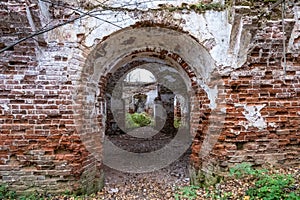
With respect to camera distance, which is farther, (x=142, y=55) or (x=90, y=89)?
(x=142, y=55)

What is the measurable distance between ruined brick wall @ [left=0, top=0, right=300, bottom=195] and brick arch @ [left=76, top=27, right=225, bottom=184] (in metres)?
0.05

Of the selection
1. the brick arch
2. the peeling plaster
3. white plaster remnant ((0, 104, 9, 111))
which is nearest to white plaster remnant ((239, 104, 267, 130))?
the peeling plaster

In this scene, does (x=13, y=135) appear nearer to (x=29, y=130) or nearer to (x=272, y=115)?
(x=29, y=130)

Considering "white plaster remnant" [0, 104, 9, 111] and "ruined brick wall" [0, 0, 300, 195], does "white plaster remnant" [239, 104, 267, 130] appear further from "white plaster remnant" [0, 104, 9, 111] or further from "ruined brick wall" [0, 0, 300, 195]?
"white plaster remnant" [0, 104, 9, 111]

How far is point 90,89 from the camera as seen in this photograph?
13.9 feet

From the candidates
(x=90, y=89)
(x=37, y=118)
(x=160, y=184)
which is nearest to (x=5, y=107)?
(x=37, y=118)

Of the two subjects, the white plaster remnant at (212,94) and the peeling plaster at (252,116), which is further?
the white plaster remnant at (212,94)

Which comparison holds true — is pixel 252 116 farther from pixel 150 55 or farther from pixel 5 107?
pixel 5 107

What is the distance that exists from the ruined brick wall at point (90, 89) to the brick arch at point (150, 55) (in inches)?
1.8

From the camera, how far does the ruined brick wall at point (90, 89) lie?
368 centimetres

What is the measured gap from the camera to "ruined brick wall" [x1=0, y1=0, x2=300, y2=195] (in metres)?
3.68

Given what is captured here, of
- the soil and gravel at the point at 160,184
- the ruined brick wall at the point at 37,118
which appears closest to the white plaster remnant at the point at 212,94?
the soil and gravel at the point at 160,184

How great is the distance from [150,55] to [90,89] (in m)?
1.41

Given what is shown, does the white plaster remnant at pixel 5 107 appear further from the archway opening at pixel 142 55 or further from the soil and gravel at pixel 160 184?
the soil and gravel at pixel 160 184
